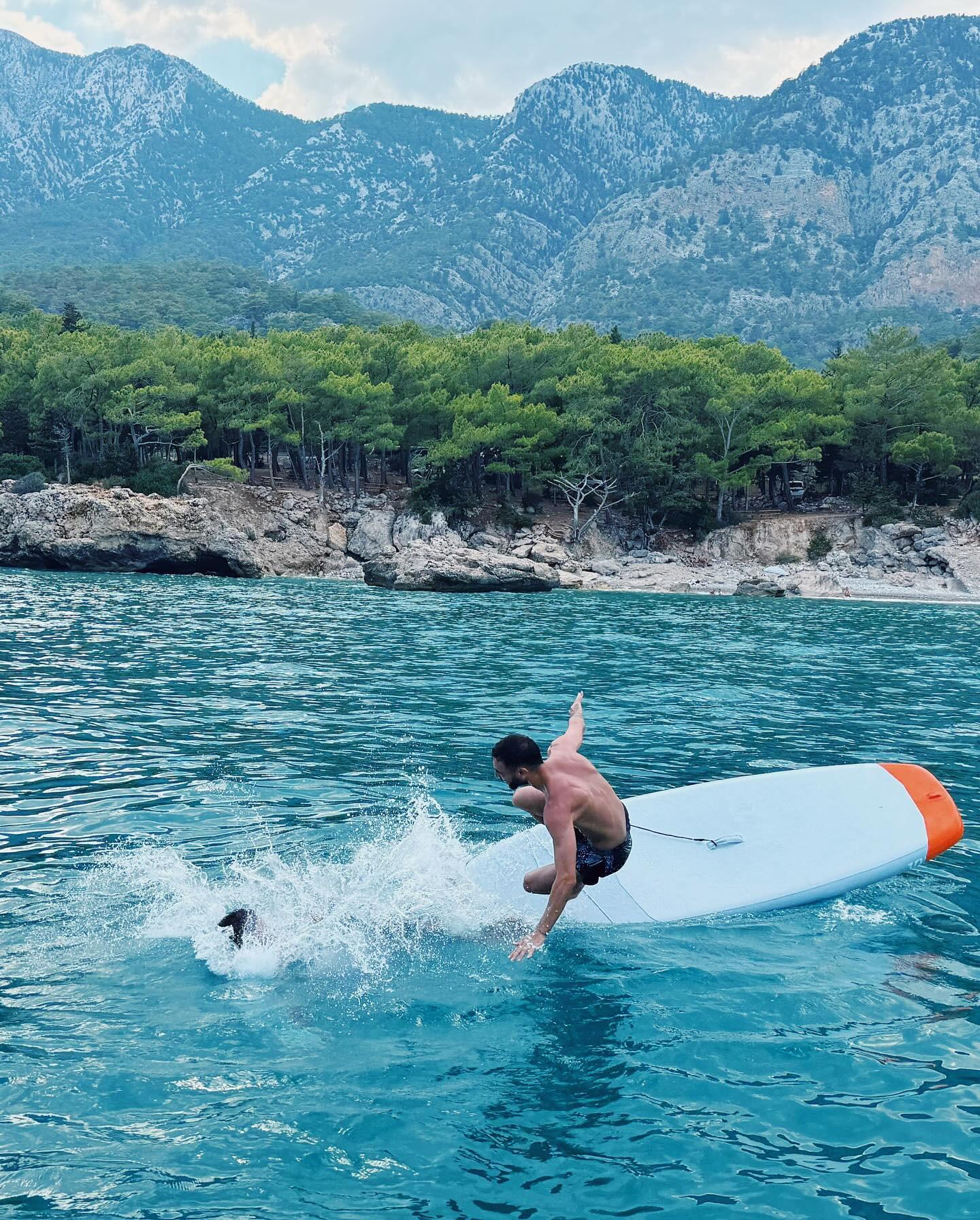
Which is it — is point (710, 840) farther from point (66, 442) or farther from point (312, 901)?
point (66, 442)

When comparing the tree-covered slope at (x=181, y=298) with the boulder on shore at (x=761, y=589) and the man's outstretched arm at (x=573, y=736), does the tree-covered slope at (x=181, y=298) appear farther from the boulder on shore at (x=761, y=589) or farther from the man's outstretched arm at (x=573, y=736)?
the man's outstretched arm at (x=573, y=736)

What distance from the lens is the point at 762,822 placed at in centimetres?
809

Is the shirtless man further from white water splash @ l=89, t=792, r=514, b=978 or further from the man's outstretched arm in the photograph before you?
white water splash @ l=89, t=792, r=514, b=978

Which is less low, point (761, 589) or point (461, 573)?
point (461, 573)

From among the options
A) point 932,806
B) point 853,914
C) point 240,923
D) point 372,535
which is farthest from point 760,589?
point 240,923

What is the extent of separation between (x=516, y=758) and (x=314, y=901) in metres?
2.27

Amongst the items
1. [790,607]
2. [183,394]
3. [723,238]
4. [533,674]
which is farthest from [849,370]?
[723,238]

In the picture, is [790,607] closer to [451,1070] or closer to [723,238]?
[451,1070]

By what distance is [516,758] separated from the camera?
580 cm

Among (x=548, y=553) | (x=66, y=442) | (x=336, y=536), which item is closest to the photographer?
(x=548, y=553)

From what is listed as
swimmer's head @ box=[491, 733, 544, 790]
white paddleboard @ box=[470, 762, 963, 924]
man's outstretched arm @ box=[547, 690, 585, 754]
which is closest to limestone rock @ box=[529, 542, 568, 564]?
white paddleboard @ box=[470, 762, 963, 924]

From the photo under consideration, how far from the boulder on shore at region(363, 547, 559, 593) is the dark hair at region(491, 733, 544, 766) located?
3367 centimetres

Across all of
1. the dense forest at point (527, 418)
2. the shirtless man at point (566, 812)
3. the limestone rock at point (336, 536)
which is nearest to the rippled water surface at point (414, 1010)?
the shirtless man at point (566, 812)

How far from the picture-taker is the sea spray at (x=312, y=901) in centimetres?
626
